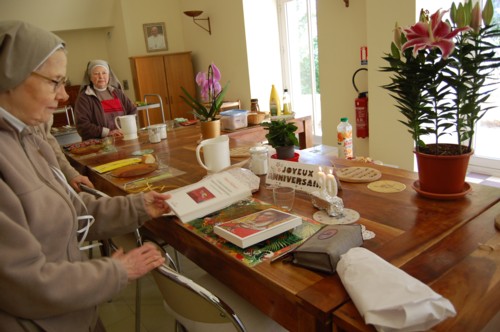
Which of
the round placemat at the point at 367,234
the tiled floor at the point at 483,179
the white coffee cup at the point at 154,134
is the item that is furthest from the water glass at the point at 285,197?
the tiled floor at the point at 483,179

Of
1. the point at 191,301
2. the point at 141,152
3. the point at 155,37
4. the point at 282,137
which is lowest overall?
the point at 191,301

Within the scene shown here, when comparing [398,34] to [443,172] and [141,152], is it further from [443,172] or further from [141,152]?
[141,152]

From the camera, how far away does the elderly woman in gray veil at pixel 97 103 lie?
3.17 meters

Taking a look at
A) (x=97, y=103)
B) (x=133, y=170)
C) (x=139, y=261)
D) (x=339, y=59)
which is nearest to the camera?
(x=139, y=261)

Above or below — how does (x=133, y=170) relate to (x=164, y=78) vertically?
below

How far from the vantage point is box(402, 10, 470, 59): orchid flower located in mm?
1018

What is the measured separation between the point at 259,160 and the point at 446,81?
30.2 inches

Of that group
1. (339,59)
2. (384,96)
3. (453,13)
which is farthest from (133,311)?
(339,59)

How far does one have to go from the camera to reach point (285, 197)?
1.26 meters

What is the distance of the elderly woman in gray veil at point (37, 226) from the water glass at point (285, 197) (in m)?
0.43

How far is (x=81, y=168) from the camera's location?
2182 millimetres

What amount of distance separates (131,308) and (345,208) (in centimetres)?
152

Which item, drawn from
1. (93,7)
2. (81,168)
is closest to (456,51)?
(81,168)

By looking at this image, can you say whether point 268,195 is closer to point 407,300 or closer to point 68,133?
point 407,300
